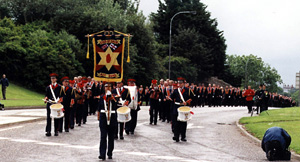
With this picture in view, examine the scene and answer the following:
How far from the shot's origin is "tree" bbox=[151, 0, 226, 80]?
74.2 m

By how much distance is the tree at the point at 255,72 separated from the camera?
123 m

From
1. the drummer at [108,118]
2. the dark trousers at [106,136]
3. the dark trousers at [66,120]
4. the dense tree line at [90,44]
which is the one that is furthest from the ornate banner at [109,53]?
the dense tree line at [90,44]

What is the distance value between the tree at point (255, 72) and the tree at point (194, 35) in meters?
41.4

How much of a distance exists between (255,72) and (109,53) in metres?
109

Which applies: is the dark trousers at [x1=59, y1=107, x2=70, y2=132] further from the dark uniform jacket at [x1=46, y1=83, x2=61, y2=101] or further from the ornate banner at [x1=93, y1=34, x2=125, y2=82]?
the ornate banner at [x1=93, y1=34, x2=125, y2=82]

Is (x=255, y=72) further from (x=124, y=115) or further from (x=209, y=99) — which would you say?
(x=124, y=115)

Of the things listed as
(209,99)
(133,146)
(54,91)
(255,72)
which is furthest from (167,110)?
(255,72)

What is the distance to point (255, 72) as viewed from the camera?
12344cm

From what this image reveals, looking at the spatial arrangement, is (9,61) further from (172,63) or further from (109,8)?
(172,63)

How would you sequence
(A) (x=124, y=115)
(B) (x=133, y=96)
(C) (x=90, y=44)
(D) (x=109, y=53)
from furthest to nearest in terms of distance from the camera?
(C) (x=90, y=44) → (D) (x=109, y=53) → (B) (x=133, y=96) → (A) (x=124, y=115)

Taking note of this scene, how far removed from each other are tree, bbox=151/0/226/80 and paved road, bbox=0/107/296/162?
5564cm

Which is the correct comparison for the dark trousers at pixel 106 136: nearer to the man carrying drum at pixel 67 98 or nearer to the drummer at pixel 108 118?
the drummer at pixel 108 118

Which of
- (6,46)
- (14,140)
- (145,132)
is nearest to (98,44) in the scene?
(145,132)

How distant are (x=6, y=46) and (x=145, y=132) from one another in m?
30.1
